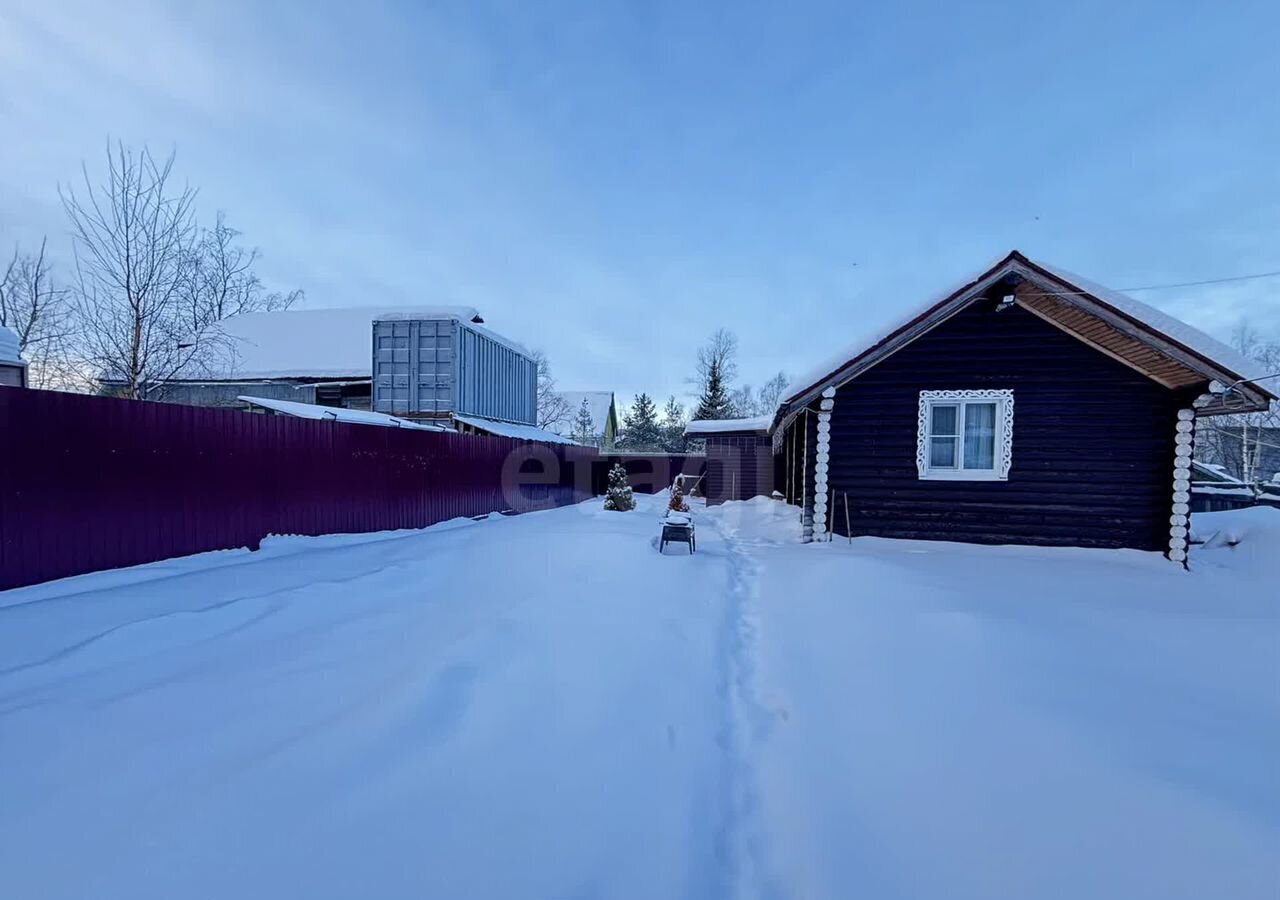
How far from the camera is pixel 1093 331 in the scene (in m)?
7.83

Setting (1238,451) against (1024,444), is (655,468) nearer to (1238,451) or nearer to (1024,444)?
(1024,444)

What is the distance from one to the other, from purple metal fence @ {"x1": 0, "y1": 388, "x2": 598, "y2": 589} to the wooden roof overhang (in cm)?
743

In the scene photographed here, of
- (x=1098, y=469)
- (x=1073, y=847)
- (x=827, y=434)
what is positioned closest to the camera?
(x=1073, y=847)

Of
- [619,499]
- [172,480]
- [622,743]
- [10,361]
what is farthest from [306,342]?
[622,743]

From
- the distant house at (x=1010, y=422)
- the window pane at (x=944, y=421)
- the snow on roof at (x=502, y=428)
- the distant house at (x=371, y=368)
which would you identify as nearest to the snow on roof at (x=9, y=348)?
the distant house at (x=371, y=368)

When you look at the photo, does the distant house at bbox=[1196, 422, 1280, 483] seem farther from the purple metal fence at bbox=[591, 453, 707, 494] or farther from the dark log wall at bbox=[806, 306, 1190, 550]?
the dark log wall at bbox=[806, 306, 1190, 550]

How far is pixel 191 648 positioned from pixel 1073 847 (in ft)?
17.7

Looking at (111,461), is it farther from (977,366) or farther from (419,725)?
(977,366)

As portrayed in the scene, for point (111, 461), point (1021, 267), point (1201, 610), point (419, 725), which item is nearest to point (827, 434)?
point (1021, 267)

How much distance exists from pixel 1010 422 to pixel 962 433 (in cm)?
70

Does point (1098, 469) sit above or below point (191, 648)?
above

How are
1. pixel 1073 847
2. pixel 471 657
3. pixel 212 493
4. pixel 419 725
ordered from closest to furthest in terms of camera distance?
pixel 1073 847
pixel 419 725
pixel 471 657
pixel 212 493

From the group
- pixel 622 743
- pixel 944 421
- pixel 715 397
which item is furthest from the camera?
pixel 715 397

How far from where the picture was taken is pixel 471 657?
370 centimetres
